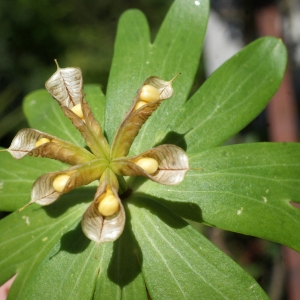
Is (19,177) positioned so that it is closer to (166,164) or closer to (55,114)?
(55,114)

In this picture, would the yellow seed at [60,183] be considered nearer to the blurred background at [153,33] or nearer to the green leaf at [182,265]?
the green leaf at [182,265]

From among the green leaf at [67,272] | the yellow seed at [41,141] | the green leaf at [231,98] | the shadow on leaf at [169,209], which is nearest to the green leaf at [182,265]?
the shadow on leaf at [169,209]

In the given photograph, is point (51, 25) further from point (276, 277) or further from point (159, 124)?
point (276, 277)

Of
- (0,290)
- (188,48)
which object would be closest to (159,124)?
(188,48)

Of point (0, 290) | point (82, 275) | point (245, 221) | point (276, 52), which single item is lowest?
point (0, 290)

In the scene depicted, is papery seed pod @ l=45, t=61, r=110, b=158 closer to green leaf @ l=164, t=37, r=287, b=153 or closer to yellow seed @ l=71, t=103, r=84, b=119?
yellow seed @ l=71, t=103, r=84, b=119

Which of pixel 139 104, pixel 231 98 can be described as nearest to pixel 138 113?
pixel 139 104

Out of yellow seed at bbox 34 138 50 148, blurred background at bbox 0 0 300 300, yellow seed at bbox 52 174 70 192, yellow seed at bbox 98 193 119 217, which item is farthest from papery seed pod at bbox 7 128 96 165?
blurred background at bbox 0 0 300 300
